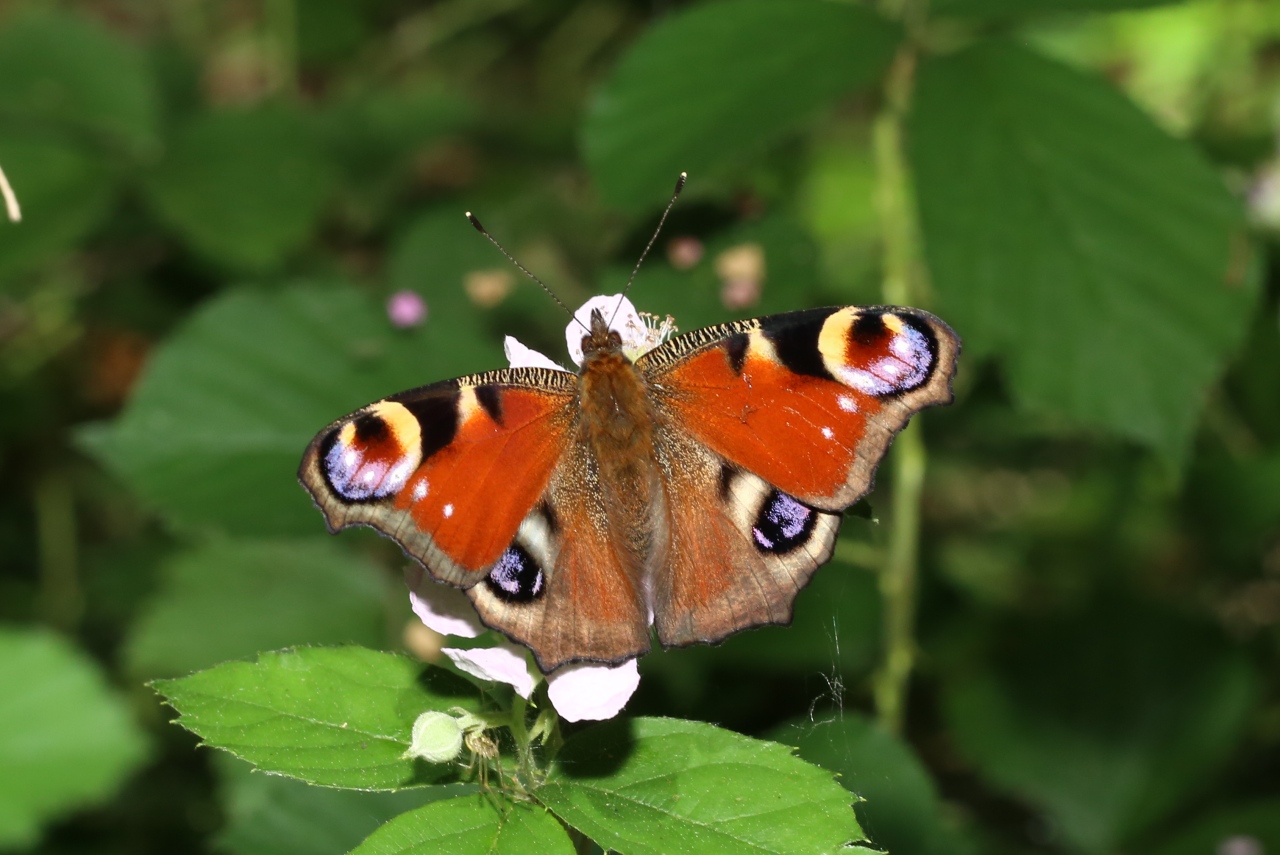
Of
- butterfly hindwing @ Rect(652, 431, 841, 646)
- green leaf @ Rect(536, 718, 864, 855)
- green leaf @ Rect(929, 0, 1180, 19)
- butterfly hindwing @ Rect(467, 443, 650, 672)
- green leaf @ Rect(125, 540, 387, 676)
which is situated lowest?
green leaf @ Rect(125, 540, 387, 676)

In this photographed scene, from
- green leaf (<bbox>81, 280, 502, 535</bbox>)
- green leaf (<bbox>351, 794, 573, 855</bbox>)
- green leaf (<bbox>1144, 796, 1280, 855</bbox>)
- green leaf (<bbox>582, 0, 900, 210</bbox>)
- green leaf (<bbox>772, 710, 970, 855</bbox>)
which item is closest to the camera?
green leaf (<bbox>351, 794, 573, 855</bbox>)

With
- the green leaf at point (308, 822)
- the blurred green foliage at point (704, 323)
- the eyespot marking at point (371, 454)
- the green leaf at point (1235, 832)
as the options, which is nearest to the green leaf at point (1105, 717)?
the blurred green foliage at point (704, 323)

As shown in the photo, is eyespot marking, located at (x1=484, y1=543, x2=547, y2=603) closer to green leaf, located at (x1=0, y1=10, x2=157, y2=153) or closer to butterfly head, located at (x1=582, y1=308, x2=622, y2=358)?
butterfly head, located at (x1=582, y1=308, x2=622, y2=358)

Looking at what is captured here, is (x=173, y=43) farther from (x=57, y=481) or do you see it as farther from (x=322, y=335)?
(x=322, y=335)

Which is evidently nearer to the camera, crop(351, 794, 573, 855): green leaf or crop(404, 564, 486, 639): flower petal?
crop(351, 794, 573, 855): green leaf

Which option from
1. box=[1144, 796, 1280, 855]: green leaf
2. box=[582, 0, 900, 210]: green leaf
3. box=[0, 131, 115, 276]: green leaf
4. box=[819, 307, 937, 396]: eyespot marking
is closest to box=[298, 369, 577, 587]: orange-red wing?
box=[819, 307, 937, 396]: eyespot marking

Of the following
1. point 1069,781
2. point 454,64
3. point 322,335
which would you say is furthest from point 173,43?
point 1069,781

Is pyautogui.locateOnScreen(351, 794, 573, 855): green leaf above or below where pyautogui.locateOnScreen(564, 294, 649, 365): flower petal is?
below
